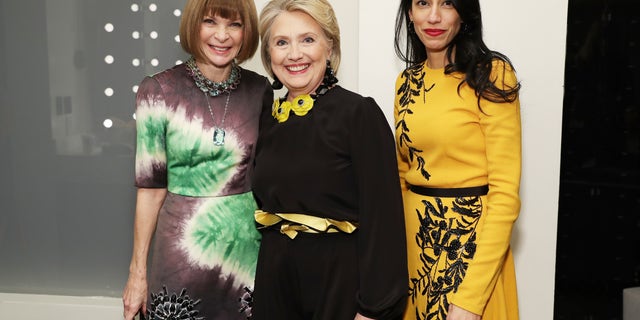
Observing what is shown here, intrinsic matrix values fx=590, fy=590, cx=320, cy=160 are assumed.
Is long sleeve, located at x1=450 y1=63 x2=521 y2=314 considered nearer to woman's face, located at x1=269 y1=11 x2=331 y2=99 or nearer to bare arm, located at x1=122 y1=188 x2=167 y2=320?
woman's face, located at x1=269 y1=11 x2=331 y2=99

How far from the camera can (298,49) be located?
1610 millimetres

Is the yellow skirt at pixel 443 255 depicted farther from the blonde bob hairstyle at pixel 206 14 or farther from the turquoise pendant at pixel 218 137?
the blonde bob hairstyle at pixel 206 14

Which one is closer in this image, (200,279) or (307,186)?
(307,186)

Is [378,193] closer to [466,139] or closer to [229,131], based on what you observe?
[466,139]

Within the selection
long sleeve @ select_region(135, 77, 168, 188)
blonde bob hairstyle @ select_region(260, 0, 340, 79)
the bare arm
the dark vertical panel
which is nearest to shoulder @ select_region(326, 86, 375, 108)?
blonde bob hairstyle @ select_region(260, 0, 340, 79)

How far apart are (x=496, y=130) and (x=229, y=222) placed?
85 cm

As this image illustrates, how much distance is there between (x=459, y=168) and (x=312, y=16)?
23.1 inches

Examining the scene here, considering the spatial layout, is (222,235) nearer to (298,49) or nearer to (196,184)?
(196,184)

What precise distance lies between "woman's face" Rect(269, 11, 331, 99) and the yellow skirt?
1.58 ft

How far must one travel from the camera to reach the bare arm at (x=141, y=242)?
1.87 m

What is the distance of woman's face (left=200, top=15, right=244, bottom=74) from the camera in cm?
181

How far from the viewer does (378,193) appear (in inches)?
59.7

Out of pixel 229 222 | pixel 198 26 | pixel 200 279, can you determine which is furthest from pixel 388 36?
pixel 200 279

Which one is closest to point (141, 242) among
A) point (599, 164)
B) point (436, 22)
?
point (436, 22)
